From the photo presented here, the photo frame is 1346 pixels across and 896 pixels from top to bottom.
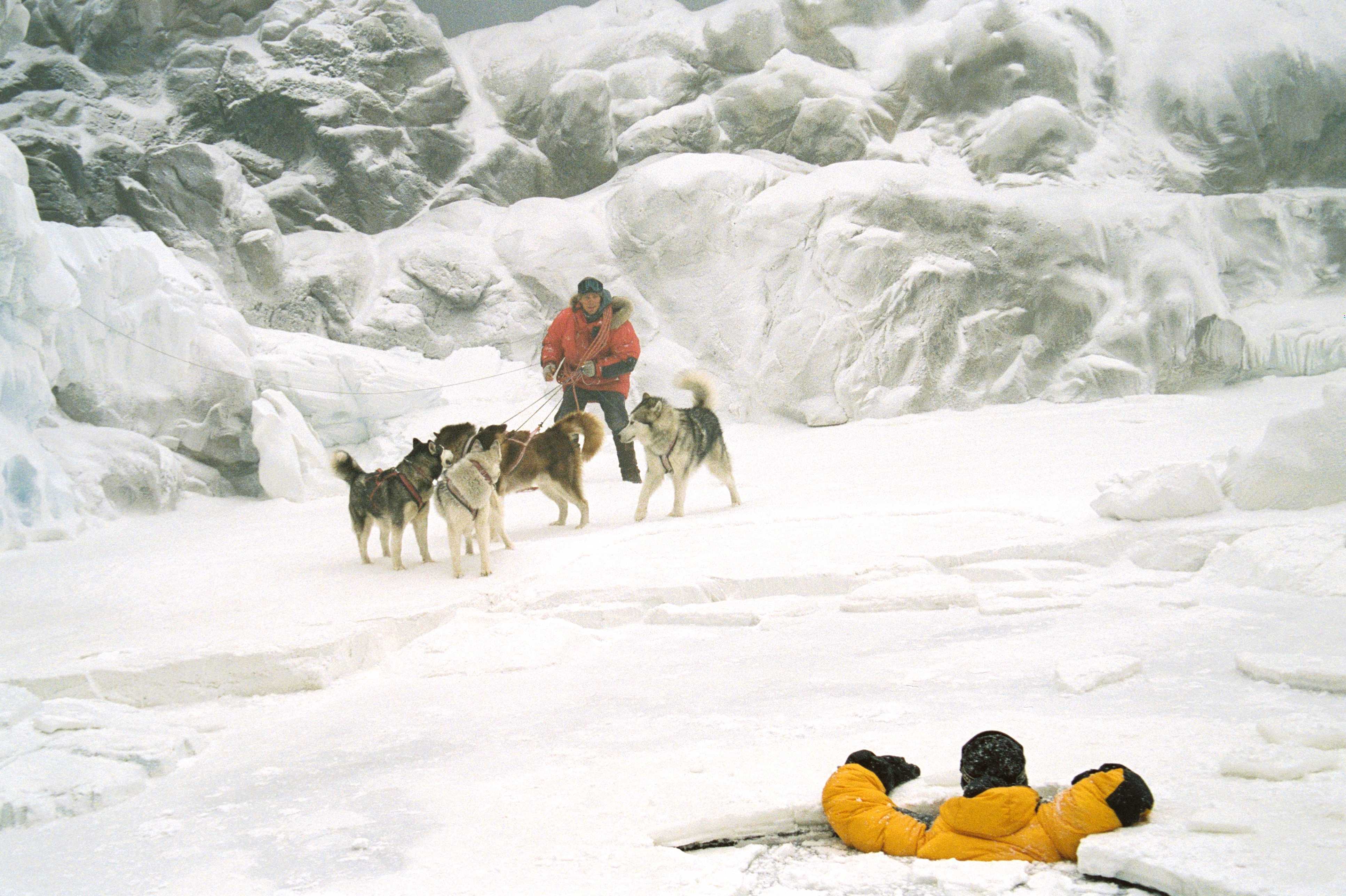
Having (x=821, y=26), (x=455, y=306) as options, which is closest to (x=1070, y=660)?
(x=455, y=306)

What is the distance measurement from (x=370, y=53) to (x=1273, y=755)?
1282 centimetres

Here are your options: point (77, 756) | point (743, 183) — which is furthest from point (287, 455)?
point (743, 183)

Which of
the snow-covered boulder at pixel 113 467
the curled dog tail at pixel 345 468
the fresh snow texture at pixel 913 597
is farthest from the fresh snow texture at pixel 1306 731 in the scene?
the snow-covered boulder at pixel 113 467

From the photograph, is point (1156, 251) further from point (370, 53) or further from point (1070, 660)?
point (370, 53)

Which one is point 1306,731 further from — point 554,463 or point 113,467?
point 113,467

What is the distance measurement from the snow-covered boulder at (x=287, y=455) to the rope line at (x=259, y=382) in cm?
30

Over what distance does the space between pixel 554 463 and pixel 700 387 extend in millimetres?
1134

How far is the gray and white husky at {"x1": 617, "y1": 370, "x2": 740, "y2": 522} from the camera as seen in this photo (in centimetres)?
549

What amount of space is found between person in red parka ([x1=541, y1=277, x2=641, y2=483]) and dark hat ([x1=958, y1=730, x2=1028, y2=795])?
16.5ft

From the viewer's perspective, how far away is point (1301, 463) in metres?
3.90

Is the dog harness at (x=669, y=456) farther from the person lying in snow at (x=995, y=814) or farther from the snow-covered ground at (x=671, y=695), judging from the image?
the person lying in snow at (x=995, y=814)

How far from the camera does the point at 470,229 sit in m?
11.7

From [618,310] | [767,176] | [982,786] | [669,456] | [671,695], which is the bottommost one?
[671,695]

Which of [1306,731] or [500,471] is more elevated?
[500,471]
